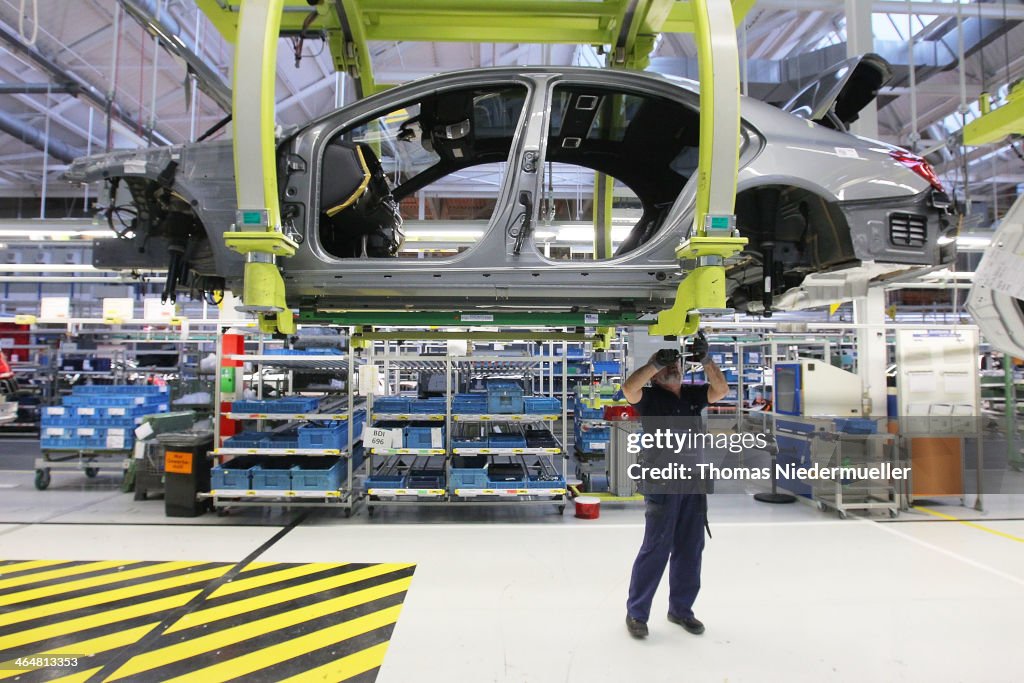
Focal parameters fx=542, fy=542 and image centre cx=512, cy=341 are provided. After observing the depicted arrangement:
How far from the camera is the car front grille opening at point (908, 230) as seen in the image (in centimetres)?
227

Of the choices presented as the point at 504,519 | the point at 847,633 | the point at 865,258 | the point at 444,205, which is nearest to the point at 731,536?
the point at 847,633

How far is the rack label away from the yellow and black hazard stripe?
4.48 feet

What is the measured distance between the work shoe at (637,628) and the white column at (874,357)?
4607 mm

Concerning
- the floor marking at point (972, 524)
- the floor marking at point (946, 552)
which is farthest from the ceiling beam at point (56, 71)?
the floor marking at point (972, 524)

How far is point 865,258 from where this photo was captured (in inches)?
88.0

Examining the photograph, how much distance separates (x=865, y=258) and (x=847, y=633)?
2094 millimetres

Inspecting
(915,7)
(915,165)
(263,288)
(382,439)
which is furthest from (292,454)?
(915,7)

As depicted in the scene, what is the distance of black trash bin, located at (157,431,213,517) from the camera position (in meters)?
5.21

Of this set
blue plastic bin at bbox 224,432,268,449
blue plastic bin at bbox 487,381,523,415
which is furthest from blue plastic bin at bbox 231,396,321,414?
blue plastic bin at bbox 487,381,523,415

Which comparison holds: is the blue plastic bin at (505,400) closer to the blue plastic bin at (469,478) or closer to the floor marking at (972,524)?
the blue plastic bin at (469,478)

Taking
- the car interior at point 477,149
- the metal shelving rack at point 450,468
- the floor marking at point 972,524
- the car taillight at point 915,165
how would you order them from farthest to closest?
the metal shelving rack at point 450,468 → the floor marking at point 972,524 → the car interior at point 477,149 → the car taillight at point 915,165

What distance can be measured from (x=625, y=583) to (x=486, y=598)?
96cm

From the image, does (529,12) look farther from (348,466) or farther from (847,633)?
(348,466)

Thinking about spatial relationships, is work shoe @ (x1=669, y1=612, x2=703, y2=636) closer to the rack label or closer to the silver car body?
the silver car body
